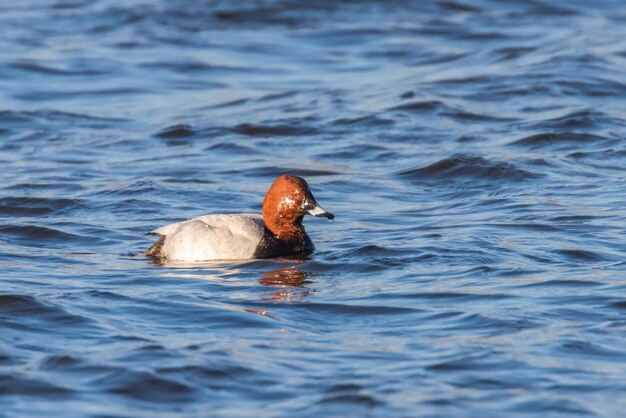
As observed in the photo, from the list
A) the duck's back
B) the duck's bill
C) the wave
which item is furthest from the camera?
the wave

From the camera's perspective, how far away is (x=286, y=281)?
996 centimetres

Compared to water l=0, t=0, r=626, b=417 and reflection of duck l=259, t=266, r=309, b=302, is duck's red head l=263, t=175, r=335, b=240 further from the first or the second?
reflection of duck l=259, t=266, r=309, b=302

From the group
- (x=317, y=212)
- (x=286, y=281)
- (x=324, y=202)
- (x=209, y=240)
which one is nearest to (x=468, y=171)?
(x=324, y=202)

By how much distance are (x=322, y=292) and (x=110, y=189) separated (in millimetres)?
4582

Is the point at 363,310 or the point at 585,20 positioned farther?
the point at 585,20

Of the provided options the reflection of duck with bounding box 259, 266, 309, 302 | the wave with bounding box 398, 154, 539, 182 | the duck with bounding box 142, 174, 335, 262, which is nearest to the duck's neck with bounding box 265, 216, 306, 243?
the duck with bounding box 142, 174, 335, 262

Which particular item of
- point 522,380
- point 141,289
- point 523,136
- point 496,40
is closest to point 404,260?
point 141,289

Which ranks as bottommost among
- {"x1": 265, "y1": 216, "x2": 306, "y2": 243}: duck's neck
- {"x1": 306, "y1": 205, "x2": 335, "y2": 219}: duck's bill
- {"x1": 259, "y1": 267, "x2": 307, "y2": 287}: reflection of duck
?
{"x1": 259, "y1": 267, "x2": 307, "y2": 287}: reflection of duck

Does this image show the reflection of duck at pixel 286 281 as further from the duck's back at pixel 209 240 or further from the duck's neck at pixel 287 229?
the duck's neck at pixel 287 229

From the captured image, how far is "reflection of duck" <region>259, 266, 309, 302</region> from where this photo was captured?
9.39 metres

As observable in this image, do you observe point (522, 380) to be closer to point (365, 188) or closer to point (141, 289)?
point (141, 289)

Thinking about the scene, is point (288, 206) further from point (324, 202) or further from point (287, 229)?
point (324, 202)

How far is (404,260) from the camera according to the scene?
10.4 m

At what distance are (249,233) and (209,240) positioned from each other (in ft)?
1.22
